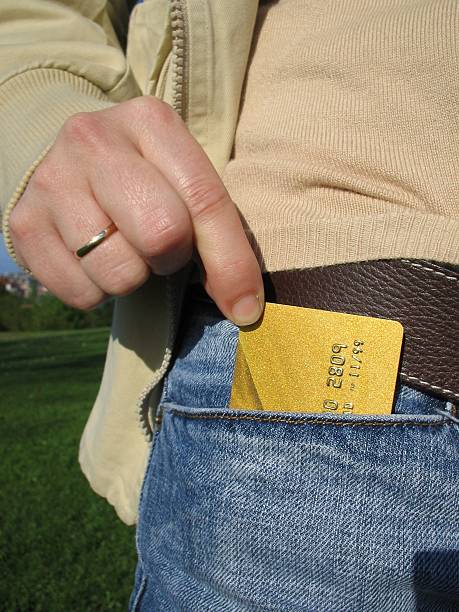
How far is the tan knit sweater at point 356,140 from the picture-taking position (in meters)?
0.72

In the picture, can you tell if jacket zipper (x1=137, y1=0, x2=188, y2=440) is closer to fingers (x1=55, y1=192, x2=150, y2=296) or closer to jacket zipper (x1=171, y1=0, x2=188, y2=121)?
jacket zipper (x1=171, y1=0, x2=188, y2=121)

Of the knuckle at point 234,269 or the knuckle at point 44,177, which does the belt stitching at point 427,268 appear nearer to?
the knuckle at point 234,269

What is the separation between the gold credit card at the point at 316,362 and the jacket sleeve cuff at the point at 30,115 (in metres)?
0.37

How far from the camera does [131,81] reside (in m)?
0.94

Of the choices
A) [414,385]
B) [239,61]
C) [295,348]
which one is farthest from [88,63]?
[414,385]

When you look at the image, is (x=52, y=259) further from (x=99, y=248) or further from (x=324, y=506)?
(x=324, y=506)

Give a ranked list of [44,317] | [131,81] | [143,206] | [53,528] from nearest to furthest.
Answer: [143,206]
[131,81]
[53,528]
[44,317]

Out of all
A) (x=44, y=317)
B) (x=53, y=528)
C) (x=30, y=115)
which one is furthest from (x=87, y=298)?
(x=44, y=317)

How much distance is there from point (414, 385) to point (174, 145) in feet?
1.39

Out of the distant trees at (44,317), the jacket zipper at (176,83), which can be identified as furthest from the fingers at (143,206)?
the distant trees at (44,317)

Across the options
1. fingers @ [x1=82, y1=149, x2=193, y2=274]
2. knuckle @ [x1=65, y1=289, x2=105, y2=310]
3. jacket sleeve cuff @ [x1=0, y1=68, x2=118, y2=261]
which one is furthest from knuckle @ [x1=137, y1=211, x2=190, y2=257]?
jacket sleeve cuff @ [x1=0, y1=68, x2=118, y2=261]

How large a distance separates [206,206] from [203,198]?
0.03ft

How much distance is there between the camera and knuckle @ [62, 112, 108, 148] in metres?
0.65

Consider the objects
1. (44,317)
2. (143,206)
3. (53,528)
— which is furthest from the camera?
(44,317)
